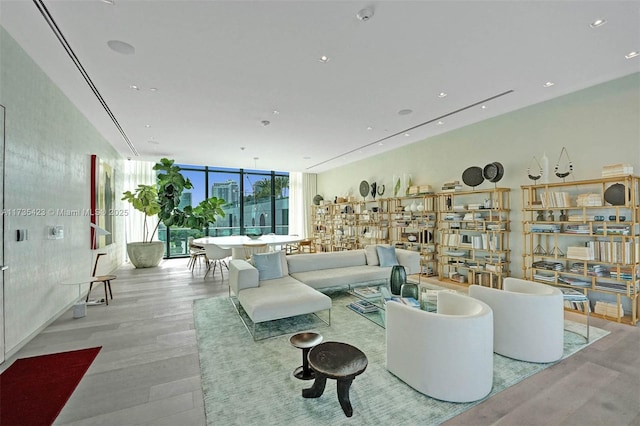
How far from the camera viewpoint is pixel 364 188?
8430mm

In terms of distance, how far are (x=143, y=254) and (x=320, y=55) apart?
6845 millimetres

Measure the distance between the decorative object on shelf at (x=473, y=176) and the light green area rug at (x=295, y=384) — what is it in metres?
2.77

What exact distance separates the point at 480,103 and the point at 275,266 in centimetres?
410

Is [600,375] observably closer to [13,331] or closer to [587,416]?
[587,416]

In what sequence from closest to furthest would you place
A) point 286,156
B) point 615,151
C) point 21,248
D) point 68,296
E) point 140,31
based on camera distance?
point 140,31 → point 21,248 → point 615,151 → point 68,296 → point 286,156

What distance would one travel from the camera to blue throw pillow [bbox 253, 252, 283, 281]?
4.15m

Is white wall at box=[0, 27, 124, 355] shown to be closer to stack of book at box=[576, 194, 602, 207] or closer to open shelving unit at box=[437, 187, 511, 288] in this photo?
open shelving unit at box=[437, 187, 511, 288]

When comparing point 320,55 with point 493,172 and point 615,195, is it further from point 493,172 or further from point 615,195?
point 615,195

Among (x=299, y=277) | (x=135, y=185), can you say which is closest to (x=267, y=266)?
(x=299, y=277)

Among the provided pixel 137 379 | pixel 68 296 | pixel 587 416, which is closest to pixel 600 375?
pixel 587 416

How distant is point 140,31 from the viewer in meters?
2.68

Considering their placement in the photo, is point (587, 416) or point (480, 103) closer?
point (587, 416)

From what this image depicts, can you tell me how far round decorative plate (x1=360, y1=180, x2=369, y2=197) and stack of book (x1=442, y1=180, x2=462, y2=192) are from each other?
8.77ft

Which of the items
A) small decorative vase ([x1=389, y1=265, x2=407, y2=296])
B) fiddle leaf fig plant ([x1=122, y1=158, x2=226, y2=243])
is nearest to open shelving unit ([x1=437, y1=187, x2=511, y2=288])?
small decorative vase ([x1=389, y1=265, x2=407, y2=296])
